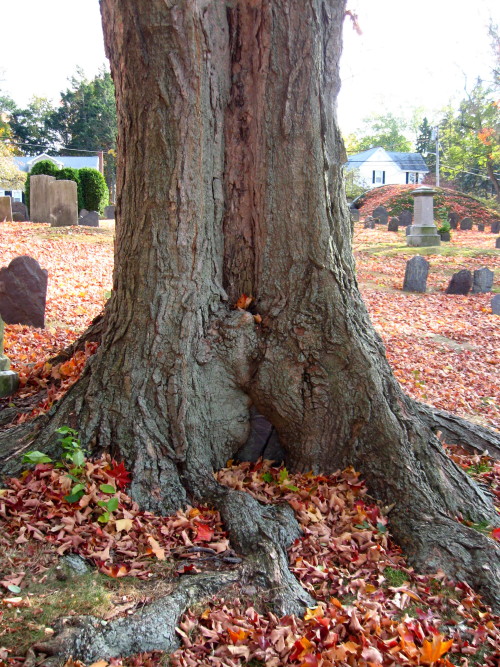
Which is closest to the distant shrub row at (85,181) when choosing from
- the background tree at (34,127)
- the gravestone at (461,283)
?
the gravestone at (461,283)

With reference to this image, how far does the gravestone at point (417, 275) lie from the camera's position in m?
14.0

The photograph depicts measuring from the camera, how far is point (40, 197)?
19.6 metres

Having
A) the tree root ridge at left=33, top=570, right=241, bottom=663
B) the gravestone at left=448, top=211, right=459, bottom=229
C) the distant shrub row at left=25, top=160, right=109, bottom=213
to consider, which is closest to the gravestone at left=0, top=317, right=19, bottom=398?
the tree root ridge at left=33, top=570, right=241, bottom=663

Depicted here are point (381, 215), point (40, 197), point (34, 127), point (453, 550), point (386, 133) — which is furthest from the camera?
point (386, 133)

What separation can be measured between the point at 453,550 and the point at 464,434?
1.74 meters

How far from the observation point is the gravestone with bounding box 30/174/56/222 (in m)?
19.2

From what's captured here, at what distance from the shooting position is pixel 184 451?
3783 millimetres

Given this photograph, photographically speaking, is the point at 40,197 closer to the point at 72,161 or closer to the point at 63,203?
the point at 63,203

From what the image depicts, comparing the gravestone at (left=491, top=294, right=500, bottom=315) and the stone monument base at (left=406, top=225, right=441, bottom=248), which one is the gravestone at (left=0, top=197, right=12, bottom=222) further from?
the gravestone at (left=491, top=294, right=500, bottom=315)

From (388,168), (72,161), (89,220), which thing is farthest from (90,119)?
(89,220)

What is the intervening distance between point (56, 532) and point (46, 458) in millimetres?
481

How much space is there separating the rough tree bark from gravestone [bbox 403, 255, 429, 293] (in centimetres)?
1033

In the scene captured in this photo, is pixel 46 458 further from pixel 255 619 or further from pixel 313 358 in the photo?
pixel 313 358

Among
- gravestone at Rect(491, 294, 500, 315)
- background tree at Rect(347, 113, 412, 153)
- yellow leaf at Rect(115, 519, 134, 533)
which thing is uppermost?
background tree at Rect(347, 113, 412, 153)
